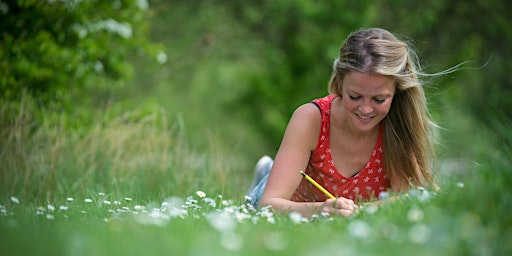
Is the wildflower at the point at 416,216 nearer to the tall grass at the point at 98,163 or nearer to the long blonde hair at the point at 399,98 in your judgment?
the long blonde hair at the point at 399,98

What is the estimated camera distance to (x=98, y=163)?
5.23m

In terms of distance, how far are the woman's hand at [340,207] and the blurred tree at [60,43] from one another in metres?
3.74

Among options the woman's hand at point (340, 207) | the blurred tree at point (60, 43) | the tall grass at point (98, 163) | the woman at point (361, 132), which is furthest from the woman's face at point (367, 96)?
the blurred tree at point (60, 43)

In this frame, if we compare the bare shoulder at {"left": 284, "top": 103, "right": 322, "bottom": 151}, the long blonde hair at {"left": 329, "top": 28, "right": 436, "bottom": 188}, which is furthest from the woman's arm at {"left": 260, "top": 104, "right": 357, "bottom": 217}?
the long blonde hair at {"left": 329, "top": 28, "right": 436, "bottom": 188}

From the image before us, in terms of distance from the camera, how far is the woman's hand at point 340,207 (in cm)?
295

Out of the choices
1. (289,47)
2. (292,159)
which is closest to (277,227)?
(292,159)

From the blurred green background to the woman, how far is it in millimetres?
330

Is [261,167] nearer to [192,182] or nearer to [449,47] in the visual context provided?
[192,182]

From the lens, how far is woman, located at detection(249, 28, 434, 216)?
350 cm

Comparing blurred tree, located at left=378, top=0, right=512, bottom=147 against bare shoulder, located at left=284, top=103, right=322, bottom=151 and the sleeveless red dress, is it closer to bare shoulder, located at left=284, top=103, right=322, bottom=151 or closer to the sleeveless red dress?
the sleeveless red dress

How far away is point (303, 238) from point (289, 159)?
53.8 inches

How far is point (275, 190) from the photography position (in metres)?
3.54

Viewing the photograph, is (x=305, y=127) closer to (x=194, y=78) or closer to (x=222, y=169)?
(x=222, y=169)

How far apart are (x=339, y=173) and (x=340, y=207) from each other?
34.4 inches
